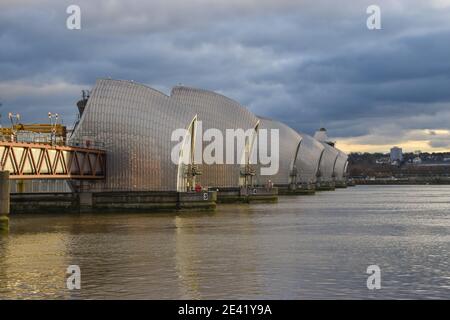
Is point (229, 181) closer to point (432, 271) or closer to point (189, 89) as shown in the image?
point (189, 89)

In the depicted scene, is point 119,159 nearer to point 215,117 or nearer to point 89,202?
point 89,202

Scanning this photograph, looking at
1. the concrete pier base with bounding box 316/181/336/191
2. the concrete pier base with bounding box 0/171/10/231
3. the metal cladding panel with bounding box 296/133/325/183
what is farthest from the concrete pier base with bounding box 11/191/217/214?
the concrete pier base with bounding box 316/181/336/191

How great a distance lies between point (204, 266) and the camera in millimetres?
A: 30875

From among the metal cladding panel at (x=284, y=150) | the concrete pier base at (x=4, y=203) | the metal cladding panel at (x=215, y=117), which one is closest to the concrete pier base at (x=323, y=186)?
the metal cladding panel at (x=284, y=150)

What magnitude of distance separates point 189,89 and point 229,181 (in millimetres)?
14189

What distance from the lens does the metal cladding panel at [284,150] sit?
5812 inches

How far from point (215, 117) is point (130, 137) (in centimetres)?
2643

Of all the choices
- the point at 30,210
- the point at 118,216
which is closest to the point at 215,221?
the point at 118,216

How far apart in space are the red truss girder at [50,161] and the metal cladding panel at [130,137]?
1697 millimetres

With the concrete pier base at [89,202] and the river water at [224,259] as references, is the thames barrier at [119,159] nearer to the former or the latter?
the concrete pier base at [89,202]

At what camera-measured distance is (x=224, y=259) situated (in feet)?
109

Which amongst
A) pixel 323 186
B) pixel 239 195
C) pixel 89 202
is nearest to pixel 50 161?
pixel 89 202

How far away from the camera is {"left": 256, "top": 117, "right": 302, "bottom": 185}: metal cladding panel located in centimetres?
14762

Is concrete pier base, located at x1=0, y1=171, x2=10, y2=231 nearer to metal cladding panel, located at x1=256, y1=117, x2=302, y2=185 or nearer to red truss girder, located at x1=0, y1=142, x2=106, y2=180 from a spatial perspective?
red truss girder, located at x1=0, y1=142, x2=106, y2=180
